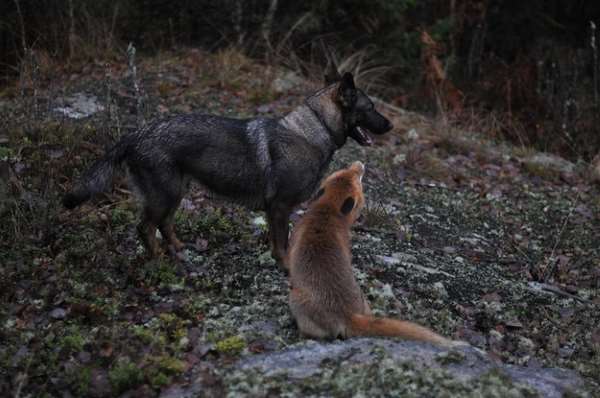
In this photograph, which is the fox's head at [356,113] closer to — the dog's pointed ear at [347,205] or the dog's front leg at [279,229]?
the dog's front leg at [279,229]

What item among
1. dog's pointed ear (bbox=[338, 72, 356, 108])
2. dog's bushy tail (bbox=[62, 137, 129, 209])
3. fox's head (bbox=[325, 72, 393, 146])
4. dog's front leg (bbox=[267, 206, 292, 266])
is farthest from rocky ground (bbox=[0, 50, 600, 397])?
dog's pointed ear (bbox=[338, 72, 356, 108])

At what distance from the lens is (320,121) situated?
5664 millimetres

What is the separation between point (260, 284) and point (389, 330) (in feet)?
4.67

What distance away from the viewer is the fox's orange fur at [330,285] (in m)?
4.02

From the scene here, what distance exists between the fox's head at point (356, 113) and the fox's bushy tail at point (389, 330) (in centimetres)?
219

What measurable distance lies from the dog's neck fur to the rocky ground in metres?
1.03

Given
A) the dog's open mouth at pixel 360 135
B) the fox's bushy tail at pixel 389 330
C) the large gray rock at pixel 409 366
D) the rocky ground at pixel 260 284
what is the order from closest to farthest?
1. the large gray rock at pixel 409 366
2. the rocky ground at pixel 260 284
3. the fox's bushy tail at pixel 389 330
4. the dog's open mouth at pixel 360 135

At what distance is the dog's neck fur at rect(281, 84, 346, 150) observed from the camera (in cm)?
560

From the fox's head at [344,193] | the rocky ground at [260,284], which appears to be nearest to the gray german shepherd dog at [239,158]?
the rocky ground at [260,284]

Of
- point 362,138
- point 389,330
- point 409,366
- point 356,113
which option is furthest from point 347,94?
point 409,366

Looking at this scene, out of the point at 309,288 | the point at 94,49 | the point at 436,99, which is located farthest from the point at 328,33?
the point at 309,288

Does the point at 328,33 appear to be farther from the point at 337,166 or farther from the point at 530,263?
the point at 530,263

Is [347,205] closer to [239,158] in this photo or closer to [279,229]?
[279,229]

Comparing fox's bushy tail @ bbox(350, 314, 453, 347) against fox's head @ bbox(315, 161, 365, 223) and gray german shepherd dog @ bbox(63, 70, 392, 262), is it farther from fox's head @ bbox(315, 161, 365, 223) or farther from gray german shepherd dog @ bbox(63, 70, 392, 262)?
gray german shepherd dog @ bbox(63, 70, 392, 262)
